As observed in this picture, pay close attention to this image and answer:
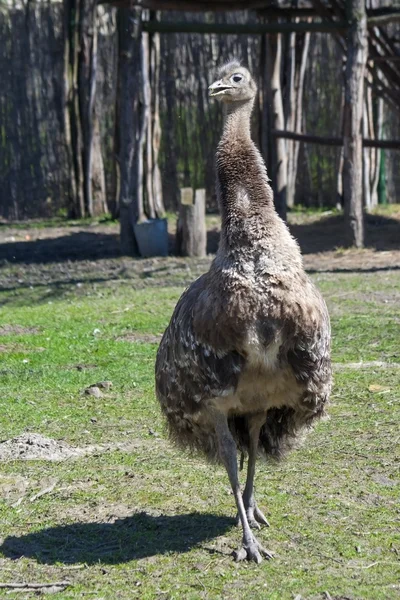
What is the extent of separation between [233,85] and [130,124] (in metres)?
8.80

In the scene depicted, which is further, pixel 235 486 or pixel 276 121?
pixel 276 121

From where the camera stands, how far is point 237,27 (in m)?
13.7

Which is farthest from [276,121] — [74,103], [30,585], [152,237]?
[30,585]

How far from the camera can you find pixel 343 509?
17.0 feet

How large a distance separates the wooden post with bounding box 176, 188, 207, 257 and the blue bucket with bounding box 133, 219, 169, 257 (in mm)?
210

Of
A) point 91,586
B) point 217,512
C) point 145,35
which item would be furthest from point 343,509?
point 145,35

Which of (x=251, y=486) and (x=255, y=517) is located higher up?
(x=251, y=486)

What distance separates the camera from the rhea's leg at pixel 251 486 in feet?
16.2

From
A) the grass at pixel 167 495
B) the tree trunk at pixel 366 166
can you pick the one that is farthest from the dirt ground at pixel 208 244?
the grass at pixel 167 495

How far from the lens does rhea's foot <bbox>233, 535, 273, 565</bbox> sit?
462 cm

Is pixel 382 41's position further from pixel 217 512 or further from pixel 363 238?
pixel 217 512

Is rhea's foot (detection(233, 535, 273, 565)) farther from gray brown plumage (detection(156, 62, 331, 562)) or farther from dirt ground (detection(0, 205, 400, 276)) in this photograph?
dirt ground (detection(0, 205, 400, 276))

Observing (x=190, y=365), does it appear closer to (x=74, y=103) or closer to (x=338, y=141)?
(x=338, y=141)

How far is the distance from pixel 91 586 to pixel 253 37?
50.5ft
